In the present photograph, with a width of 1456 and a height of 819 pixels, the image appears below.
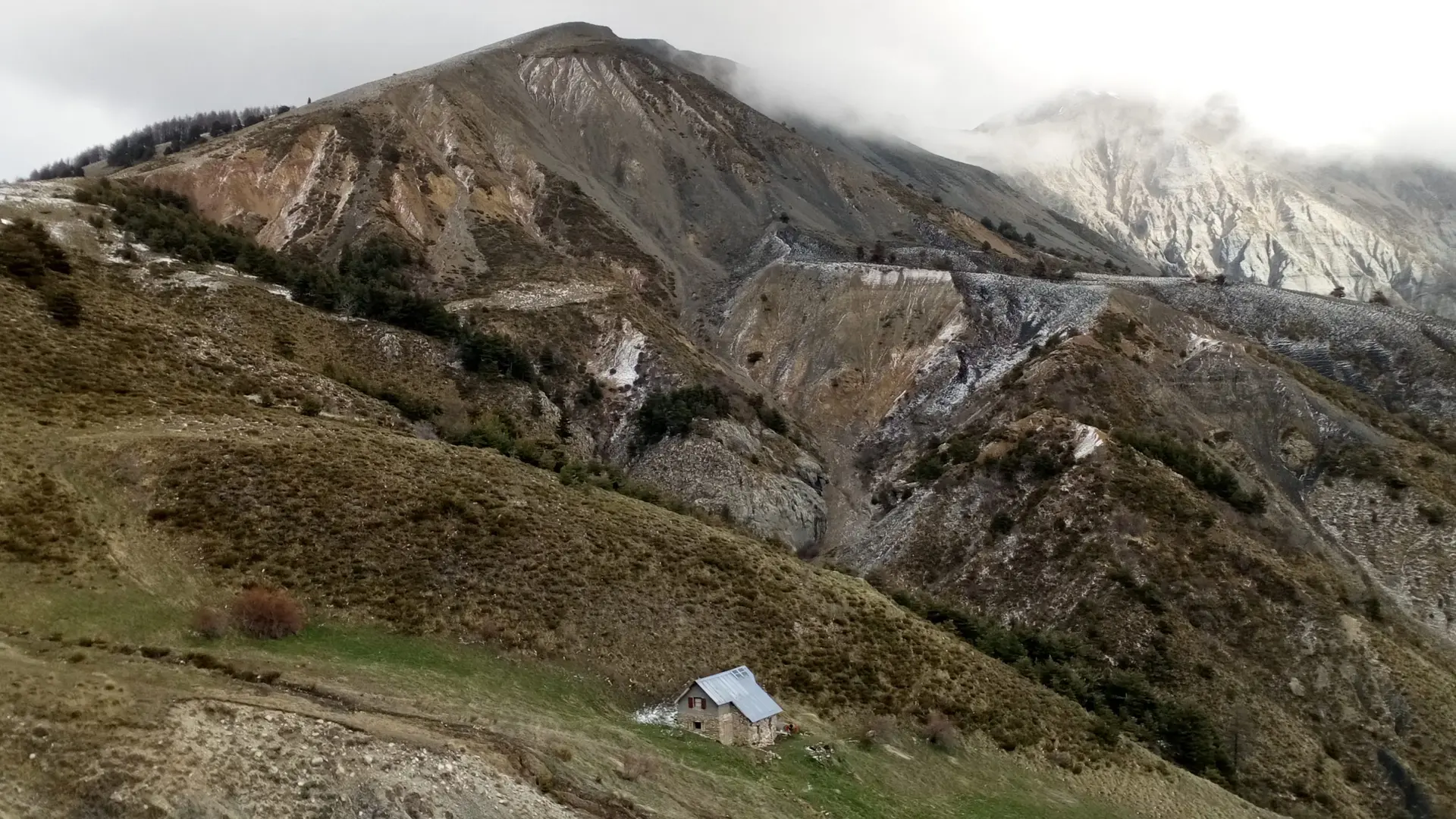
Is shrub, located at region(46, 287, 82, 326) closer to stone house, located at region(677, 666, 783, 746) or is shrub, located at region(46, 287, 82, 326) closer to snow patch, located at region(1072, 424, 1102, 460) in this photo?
stone house, located at region(677, 666, 783, 746)

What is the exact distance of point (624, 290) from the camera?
7612cm

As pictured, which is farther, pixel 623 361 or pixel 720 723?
pixel 623 361

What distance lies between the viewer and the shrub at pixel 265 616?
21.7 m

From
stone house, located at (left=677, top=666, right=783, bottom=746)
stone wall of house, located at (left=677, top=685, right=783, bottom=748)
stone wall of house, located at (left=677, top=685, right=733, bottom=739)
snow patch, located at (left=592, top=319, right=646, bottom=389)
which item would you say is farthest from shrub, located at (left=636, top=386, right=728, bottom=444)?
stone wall of house, located at (left=677, top=685, right=783, bottom=748)

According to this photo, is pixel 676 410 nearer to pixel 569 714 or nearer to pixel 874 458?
pixel 874 458

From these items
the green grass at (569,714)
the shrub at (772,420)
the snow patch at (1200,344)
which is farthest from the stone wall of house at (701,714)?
the snow patch at (1200,344)

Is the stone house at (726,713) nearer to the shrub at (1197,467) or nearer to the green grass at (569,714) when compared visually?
the green grass at (569,714)

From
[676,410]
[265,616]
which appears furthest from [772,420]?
[265,616]

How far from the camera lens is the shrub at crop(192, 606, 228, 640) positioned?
21.0 meters

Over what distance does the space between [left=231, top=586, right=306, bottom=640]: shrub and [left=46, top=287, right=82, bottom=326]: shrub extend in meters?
19.6

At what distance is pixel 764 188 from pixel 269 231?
194 ft

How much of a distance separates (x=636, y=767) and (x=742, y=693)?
5.26 m

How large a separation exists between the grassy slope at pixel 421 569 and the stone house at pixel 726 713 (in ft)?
3.37

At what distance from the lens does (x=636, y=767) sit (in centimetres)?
1975
